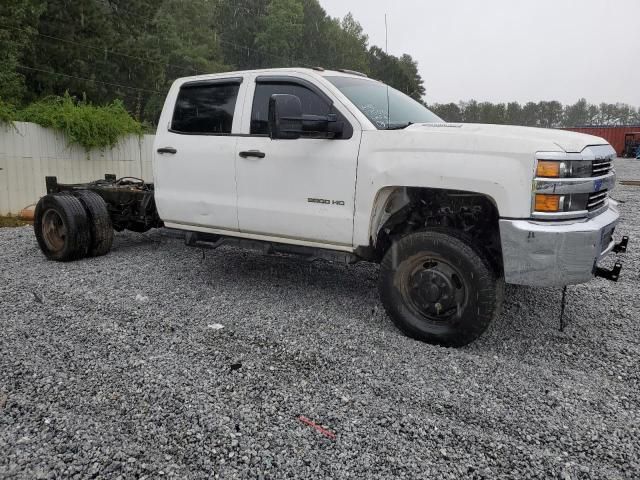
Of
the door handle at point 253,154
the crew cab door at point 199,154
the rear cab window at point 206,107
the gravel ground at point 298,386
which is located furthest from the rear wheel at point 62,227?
the door handle at point 253,154

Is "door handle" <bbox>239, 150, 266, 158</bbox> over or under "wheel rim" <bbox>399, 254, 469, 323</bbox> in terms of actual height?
over

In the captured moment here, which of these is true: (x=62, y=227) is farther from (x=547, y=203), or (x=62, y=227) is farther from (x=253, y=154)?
(x=547, y=203)

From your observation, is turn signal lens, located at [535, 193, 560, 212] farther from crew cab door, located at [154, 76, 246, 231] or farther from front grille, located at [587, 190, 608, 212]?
crew cab door, located at [154, 76, 246, 231]

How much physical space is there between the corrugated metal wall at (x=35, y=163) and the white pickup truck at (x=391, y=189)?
6626mm

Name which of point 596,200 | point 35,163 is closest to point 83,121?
point 35,163

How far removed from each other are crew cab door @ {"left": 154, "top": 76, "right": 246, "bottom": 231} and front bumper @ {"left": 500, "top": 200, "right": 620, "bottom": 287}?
2495 millimetres

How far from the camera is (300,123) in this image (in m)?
3.76

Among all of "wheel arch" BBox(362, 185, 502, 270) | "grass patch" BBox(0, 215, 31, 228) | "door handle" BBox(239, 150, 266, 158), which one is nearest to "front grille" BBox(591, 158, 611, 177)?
"wheel arch" BBox(362, 185, 502, 270)

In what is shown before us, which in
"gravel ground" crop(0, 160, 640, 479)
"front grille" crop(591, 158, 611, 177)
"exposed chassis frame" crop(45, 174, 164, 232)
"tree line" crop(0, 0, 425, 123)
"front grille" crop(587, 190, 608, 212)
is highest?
"tree line" crop(0, 0, 425, 123)

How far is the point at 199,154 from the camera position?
187 inches

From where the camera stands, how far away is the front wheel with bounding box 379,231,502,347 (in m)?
3.47

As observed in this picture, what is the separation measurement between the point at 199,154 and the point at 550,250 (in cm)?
324

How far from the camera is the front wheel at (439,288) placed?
3.47 metres

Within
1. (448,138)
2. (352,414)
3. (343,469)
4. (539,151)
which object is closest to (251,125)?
(448,138)
